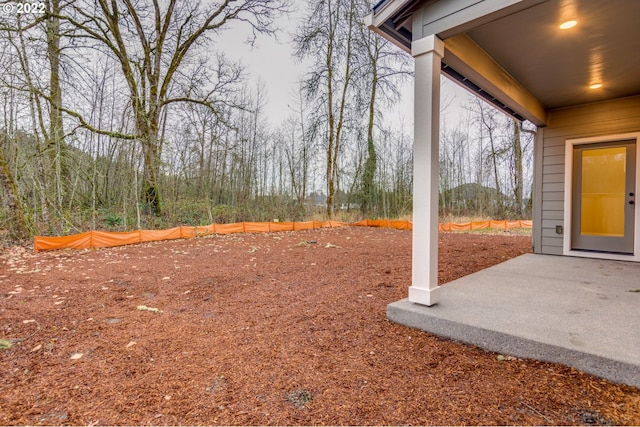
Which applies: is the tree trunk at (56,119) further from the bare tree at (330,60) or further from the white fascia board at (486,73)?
the white fascia board at (486,73)

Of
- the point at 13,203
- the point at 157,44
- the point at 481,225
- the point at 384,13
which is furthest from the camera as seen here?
the point at 481,225

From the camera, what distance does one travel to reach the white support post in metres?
2.14

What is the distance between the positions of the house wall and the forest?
0.41 meters

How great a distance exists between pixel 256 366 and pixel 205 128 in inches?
386

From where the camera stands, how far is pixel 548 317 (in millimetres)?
1931

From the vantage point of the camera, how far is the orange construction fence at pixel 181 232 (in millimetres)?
5764

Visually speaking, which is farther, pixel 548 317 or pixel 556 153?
pixel 556 153

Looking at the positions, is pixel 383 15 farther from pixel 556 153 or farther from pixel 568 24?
pixel 556 153

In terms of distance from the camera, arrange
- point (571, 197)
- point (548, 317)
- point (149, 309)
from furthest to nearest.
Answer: point (571, 197) → point (149, 309) → point (548, 317)

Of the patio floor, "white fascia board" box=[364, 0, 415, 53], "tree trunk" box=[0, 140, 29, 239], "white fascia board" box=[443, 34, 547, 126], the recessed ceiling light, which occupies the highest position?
"white fascia board" box=[364, 0, 415, 53]

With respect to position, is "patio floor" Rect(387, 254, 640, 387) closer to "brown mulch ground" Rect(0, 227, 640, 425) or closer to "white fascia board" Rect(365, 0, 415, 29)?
"brown mulch ground" Rect(0, 227, 640, 425)

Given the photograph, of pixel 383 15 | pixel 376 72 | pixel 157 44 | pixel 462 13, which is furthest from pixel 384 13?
pixel 376 72

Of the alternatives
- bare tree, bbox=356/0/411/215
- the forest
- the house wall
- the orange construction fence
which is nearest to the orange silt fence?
the orange construction fence

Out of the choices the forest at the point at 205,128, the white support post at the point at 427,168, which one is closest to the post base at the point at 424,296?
the white support post at the point at 427,168
